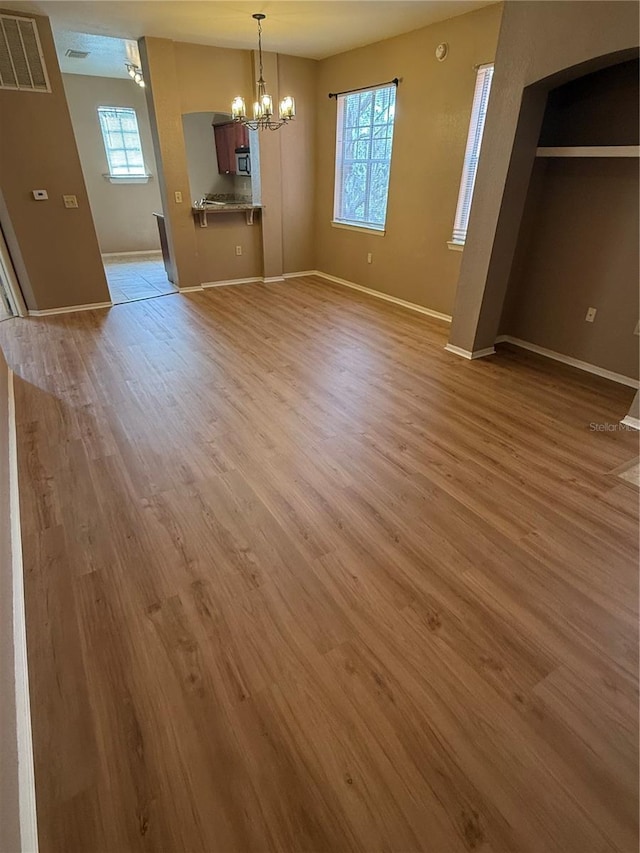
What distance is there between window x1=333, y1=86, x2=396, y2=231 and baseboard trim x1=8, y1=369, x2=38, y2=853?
15.8 feet

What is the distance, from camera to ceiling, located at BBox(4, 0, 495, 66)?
3.41 m

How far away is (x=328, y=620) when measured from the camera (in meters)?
1.54

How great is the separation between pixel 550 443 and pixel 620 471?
1.27 feet

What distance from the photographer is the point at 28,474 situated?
222 centimetres

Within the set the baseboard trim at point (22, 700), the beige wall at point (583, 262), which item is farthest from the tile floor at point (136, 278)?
the beige wall at point (583, 262)

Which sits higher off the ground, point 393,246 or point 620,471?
point 393,246

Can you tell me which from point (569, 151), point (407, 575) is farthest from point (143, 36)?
point (407, 575)

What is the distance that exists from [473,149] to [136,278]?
15.3 ft

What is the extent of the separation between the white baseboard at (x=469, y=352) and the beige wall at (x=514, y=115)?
0.15 feet

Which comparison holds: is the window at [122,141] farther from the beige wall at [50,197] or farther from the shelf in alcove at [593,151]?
the shelf in alcove at [593,151]

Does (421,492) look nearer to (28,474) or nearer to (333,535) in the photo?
(333,535)

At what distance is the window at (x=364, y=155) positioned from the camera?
15.5ft

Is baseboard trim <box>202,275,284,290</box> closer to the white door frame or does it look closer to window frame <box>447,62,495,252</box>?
the white door frame

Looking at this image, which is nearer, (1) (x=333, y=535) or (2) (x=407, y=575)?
(2) (x=407, y=575)
